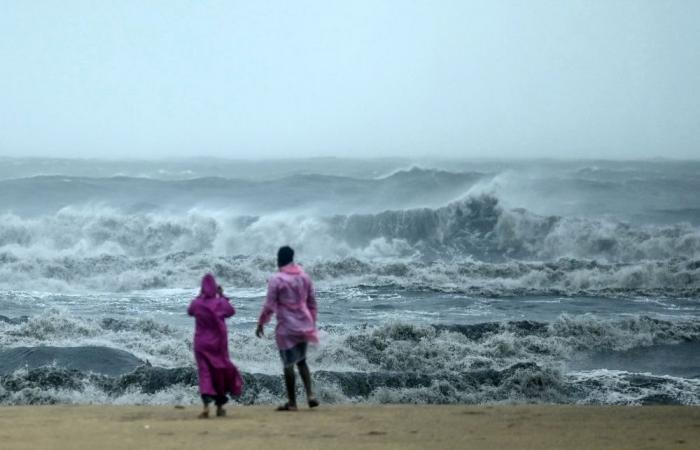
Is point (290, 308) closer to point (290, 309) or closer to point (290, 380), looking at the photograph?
point (290, 309)

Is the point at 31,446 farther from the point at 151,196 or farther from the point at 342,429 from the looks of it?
the point at 151,196

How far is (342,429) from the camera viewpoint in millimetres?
8227

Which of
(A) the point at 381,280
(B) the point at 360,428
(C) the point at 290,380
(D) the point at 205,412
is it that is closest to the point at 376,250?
(A) the point at 381,280

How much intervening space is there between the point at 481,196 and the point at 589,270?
8456 mm

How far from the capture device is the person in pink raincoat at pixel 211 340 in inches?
347

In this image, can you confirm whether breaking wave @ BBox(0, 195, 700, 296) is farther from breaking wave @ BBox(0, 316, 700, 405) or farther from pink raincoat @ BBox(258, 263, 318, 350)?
pink raincoat @ BBox(258, 263, 318, 350)

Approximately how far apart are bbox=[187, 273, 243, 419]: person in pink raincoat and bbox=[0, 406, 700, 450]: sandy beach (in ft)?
0.93

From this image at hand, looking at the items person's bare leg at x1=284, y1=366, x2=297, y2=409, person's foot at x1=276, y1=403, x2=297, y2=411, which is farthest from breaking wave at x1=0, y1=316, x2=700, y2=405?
person's bare leg at x1=284, y1=366, x2=297, y2=409

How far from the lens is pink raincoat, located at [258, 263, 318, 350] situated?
8.99 m

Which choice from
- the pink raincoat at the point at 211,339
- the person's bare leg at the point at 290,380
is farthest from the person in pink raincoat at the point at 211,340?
the person's bare leg at the point at 290,380

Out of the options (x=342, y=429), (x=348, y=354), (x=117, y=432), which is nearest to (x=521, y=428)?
(x=342, y=429)

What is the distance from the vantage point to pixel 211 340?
8.80 meters

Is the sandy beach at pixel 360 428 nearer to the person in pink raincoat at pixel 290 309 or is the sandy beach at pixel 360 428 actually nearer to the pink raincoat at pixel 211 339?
the pink raincoat at pixel 211 339

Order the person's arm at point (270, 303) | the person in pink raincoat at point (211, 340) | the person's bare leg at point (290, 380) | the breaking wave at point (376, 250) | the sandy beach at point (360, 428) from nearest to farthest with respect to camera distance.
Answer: the sandy beach at point (360, 428)
the person in pink raincoat at point (211, 340)
the person's arm at point (270, 303)
the person's bare leg at point (290, 380)
the breaking wave at point (376, 250)
